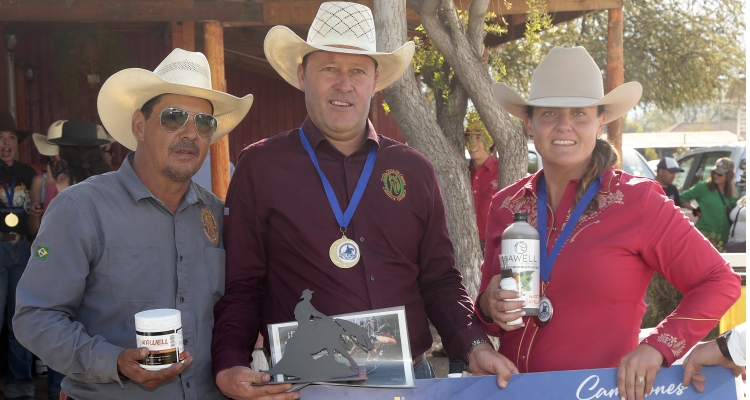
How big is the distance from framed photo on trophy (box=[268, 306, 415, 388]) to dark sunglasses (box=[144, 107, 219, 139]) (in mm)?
910

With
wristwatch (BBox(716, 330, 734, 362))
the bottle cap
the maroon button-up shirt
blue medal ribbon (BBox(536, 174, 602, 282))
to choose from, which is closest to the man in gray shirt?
the maroon button-up shirt

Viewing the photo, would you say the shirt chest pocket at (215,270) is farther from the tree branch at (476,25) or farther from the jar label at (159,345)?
the tree branch at (476,25)

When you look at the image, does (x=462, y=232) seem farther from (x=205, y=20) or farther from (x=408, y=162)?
(x=205, y=20)

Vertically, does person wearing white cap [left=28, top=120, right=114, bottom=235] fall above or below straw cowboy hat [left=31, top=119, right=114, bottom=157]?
below

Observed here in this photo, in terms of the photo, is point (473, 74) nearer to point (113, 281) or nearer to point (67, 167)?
point (113, 281)

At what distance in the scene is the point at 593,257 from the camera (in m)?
2.71

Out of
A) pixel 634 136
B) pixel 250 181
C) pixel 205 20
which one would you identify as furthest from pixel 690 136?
pixel 250 181

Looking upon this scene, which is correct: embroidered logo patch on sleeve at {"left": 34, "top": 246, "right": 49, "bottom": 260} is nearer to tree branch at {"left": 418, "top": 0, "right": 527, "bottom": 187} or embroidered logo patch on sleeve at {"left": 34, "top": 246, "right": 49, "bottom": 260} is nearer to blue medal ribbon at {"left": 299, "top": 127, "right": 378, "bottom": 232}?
blue medal ribbon at {"left": 299, "top": 127, "right": 378, "bottom": 232}

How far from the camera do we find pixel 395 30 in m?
5.14

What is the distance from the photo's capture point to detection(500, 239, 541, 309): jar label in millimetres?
2551

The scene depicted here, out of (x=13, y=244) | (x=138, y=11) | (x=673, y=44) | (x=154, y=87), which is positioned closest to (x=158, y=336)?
(x=154, y=87)

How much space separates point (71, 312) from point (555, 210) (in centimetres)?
191

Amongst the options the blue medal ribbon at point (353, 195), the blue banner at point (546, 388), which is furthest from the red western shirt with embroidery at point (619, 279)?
the blue medal ribbon at point (353, 195)

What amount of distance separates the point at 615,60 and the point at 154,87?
6.41 meters
